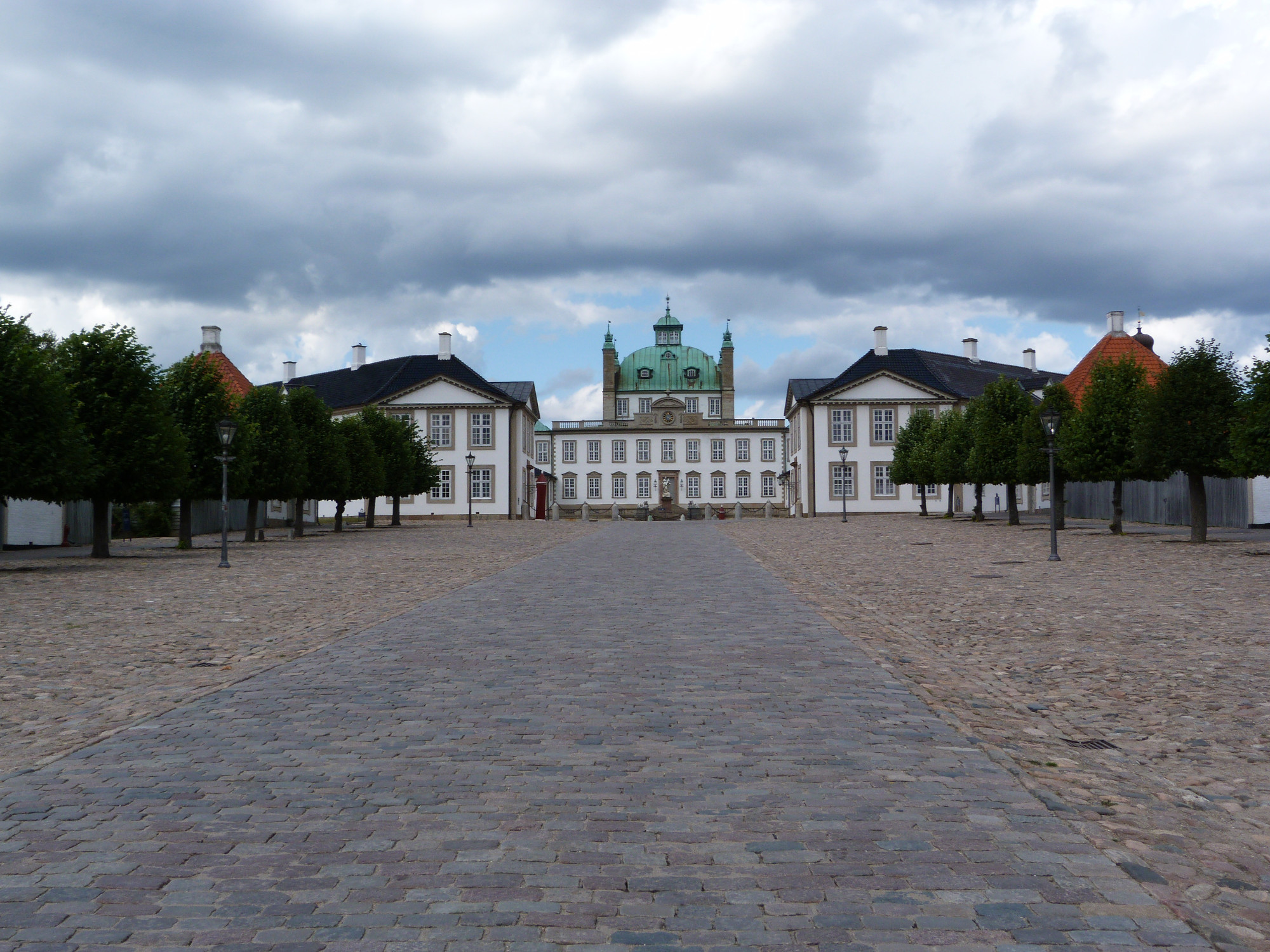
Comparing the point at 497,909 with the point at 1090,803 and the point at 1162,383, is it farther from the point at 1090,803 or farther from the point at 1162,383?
the point at 1162,383

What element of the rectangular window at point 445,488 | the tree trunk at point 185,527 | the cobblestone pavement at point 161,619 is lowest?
the cobblestone pavement at point 161,619

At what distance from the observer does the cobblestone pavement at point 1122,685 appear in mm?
4441

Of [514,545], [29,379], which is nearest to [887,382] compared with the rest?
[514,545]

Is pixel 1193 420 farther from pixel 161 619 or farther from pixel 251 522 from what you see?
pixel 251 522

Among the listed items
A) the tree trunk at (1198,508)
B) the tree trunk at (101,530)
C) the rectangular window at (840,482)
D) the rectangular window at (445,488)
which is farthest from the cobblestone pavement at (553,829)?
the rectangular window at (840,482)

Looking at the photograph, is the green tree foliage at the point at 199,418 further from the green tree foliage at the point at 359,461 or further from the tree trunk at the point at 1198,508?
the tree trunk at the point at 1198,508

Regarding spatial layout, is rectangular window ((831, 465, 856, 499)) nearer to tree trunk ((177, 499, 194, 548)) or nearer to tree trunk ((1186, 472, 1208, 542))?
tree trunk ((1186, 472, 1208, 542))

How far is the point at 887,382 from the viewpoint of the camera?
74438 millimetres

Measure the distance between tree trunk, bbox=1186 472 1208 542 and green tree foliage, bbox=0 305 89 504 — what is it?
26.1 m

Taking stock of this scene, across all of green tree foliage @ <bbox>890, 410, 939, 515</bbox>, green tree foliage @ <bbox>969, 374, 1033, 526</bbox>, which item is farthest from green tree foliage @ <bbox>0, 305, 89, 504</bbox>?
green tree foliage @ <bbox>890, 410, 939, 515</bbox>

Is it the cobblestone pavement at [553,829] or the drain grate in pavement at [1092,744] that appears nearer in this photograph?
the cobblestone pavement at [553,829]

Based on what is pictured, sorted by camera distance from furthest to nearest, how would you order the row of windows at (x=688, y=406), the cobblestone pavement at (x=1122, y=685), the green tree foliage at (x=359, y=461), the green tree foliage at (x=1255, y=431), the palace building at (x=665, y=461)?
the row of windows at (x=688, y=406) < the palace building at (x=665, y=461) < the green tree foliage at (x=359, y=461) < the green tree foliage at (x=1255, y=431) < the cobblestone pavement at (x=1122, y=685)

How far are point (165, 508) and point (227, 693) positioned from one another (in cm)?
3780

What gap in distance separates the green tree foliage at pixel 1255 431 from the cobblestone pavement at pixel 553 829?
684 inches
